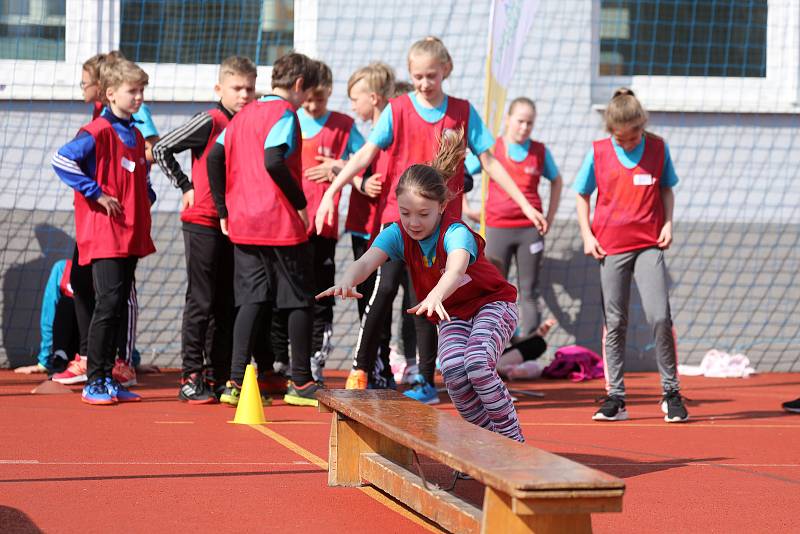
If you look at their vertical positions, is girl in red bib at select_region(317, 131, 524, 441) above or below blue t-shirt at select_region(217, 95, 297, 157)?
below

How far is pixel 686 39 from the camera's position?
34.6 feet

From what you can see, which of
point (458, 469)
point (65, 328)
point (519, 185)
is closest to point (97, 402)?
point (65, 328)

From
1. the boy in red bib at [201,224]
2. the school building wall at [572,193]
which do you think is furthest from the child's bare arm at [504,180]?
the school building wall at [572,193]

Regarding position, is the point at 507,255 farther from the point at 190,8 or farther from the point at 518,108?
the point at 190,8

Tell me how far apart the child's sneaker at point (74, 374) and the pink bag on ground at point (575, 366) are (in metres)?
3.80

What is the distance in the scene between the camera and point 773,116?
10367 mm

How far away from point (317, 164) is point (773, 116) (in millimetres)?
4807

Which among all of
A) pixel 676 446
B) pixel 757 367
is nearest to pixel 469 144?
pixel 676 446

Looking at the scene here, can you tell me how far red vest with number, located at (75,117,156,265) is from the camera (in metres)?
6.85

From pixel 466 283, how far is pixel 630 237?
2.44 m

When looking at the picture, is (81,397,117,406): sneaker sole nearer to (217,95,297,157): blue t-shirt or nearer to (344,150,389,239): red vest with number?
(217,95,297,157): blue t-shirt

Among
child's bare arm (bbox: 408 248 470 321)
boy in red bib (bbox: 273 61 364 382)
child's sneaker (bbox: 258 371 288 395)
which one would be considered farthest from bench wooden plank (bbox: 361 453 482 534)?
boy in red bib (bbox: 273 61 364 382)

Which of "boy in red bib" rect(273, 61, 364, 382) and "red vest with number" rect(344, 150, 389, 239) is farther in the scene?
"boy in red bib" rect(273, 61, 364, 382)

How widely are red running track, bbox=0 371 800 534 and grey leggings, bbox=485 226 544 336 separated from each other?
76.0 inches
